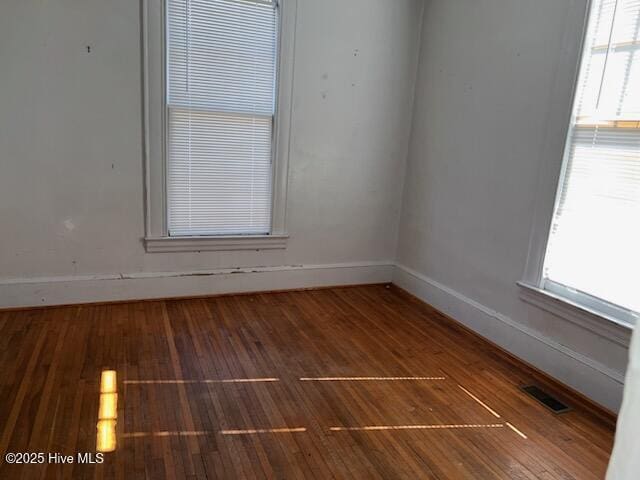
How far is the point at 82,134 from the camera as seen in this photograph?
3033 millimetres

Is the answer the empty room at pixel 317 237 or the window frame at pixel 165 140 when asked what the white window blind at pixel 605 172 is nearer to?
the empty room at pixel 317 237

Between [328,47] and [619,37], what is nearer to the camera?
[619,37]

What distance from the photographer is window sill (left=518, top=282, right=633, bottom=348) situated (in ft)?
7.59

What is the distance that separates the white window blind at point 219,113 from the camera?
3.17 meters

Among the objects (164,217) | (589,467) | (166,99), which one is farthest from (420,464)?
(166,99)

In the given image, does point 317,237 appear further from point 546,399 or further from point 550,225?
point 546,399

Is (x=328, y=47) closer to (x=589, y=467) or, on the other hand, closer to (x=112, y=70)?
(x=112, y=70)

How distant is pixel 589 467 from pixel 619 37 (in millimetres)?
2059

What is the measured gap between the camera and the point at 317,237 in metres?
3.87

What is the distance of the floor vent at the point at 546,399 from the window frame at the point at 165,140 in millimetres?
2053

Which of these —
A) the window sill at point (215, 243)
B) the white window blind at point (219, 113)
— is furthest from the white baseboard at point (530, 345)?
the white window blind at point (219, 113)

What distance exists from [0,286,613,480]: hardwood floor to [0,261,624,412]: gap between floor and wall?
12 cm

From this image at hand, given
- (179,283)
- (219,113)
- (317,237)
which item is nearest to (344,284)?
(317,237)

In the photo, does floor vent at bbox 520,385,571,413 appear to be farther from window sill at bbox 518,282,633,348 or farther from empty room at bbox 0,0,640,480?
window sill at bbox 518,282,633,348
